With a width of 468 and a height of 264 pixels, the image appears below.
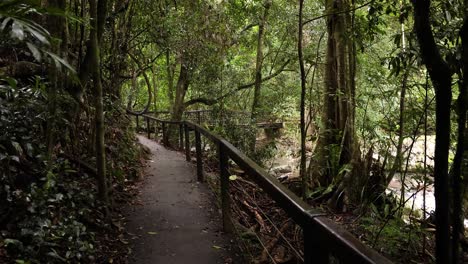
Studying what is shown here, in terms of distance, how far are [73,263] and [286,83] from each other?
1253 centimetres

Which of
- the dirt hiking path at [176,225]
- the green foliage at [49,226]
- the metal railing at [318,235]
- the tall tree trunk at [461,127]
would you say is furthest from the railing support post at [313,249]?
the green foliage at [49,226]

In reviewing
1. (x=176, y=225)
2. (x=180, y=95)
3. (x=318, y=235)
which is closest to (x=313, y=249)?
(x=318, y=235)

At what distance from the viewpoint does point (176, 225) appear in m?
4.56

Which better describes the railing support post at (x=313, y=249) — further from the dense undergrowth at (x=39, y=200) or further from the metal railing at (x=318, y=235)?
the dense undergrowth at (x=39, y=200)

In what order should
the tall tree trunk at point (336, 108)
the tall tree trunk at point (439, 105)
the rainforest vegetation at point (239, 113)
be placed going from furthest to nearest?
the tall tree trunk at point (336, 108), the rainforest vegetation at point (239, 113), the tall tree trunk at point (439, 105)

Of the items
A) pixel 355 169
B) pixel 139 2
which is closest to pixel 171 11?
pixel 139 2

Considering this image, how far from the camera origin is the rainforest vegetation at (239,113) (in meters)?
2.77

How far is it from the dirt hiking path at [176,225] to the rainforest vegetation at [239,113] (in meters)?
0.24

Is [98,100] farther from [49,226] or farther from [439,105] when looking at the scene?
[439,105]

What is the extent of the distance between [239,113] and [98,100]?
7.20 meters

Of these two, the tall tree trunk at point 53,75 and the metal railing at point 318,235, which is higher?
the tall tree trunk at point 53,75

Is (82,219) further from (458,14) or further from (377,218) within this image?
(377,218)

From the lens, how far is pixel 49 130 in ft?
13.0

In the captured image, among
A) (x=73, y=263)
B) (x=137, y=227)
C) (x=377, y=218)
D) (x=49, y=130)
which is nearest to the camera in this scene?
(x=73, y=263)
